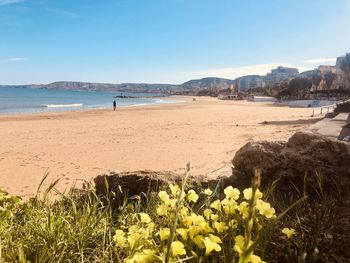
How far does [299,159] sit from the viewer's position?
10.4 feet

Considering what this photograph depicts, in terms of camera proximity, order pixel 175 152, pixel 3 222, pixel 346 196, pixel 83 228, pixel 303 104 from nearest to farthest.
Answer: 1. pixel 83 228
2. pixel 3 222
3. pixel 346 196
4. pixel 175 152
5. pixel 303 104

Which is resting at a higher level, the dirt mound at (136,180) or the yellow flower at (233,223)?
the yellow flower at (233,223)

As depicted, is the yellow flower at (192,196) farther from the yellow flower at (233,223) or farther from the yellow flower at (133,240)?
the yellow flower at (133,240)

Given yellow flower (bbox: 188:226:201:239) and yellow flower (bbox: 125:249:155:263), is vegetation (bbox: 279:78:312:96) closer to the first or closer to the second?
yellow flower (bbox: 188:226:201:239)

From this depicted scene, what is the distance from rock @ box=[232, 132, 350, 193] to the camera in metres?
3.02

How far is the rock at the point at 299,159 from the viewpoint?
3021mm

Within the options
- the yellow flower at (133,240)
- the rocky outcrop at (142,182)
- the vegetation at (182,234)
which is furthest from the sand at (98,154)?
the yellow flower at (133,240)

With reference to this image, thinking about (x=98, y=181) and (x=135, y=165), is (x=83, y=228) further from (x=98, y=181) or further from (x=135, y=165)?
(x=135, y=165)

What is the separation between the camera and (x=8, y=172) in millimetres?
9727

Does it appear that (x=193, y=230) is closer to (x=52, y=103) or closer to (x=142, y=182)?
(x=142, y=182)

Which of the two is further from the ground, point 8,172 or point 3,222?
point 3,222

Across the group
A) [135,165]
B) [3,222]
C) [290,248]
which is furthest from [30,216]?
[135,165]

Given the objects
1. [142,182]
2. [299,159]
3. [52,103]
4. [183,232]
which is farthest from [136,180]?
[52,103]

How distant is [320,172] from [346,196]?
12.3 inches
